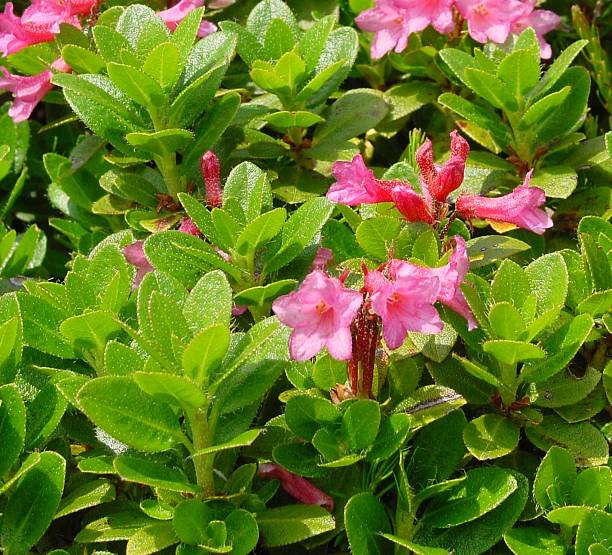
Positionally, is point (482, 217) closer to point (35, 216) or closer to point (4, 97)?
point (35, 216)

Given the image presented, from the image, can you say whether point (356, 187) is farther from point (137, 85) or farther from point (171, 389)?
point (171, 389)

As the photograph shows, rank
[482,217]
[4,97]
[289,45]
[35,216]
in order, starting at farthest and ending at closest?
[4,97], [35,216], [289,45], [482,217]

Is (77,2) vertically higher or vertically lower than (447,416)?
higher

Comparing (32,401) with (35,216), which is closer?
(32,401)

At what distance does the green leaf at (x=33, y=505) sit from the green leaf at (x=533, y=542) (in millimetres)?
797

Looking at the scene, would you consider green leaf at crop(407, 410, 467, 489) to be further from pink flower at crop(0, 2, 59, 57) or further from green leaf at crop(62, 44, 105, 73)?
pink flower at crop(0, 2, 59, 57)

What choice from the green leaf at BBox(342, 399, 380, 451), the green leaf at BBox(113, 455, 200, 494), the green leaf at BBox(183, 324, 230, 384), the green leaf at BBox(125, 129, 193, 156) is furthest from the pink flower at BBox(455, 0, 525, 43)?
the green leaf at BBox(113, 455, 200, 494)

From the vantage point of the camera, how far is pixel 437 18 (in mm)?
2387

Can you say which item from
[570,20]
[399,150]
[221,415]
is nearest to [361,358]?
[221,415]

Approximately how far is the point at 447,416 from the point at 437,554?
30 cm

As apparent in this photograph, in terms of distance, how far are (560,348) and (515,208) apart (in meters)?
0.35

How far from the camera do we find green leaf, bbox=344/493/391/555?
1462mm

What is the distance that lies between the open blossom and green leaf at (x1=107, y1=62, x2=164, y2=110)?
2.55 ft

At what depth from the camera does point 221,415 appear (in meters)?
1.58
